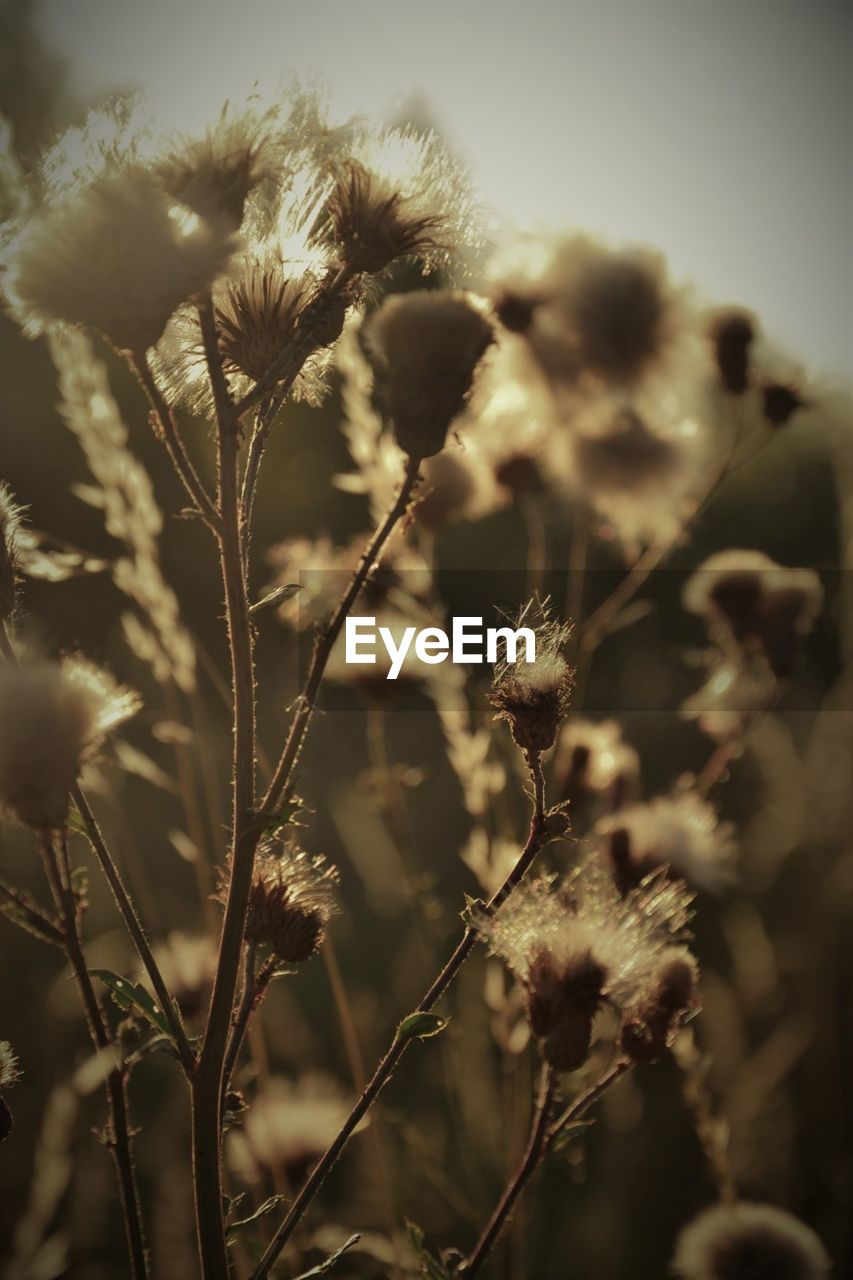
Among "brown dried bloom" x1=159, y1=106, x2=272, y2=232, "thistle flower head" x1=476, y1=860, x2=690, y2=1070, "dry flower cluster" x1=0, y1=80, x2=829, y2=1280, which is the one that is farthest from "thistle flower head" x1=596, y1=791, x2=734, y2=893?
"brown dried bloom" x1=159, y1=106, x2=272, y2=232

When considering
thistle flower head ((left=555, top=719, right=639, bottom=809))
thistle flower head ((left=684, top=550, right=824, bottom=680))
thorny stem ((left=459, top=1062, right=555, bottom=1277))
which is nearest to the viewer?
thorny stem ((left=459, top=1062, right=555, bottom=1277))

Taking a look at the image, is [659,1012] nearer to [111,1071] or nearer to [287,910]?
[287,910]

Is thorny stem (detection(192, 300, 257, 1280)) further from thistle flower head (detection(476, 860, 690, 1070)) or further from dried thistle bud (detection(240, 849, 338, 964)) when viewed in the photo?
thistle flower head (detection(476, 860, 690, 1070))

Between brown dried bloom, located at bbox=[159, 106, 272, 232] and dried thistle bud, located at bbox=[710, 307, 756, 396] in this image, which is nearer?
brown dried bloom, located at bbox=[159, 106, 272, 232]

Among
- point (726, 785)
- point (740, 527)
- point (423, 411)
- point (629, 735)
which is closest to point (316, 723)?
point (629, 735)

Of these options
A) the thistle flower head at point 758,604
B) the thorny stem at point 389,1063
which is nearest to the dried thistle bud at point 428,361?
the thorny stem at point 389,1063

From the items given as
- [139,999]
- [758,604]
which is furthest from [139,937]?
[758,604]

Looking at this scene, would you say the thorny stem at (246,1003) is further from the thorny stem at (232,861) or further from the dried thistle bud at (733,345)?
the dried thistle bud at (733,345)
